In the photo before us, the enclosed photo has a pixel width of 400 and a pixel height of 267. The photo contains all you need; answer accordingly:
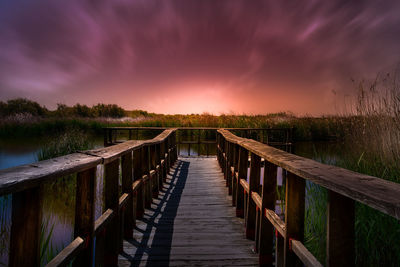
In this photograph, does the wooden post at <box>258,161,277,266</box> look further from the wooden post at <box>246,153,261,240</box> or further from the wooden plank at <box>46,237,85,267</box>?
the wooden plank at <box>46,237,85,267</box>

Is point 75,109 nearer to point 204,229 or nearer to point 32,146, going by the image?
point 32,146

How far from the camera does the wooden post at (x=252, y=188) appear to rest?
2407mm

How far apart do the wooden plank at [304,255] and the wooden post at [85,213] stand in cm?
121

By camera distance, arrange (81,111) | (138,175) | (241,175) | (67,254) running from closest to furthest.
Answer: (67,254) < (138,175) < (241,175) < (81,111)

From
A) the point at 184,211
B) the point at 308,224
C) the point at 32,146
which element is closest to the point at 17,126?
the point at 32,146

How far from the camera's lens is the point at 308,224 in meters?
3.03

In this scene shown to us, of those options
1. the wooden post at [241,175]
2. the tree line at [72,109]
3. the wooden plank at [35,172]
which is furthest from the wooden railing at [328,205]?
the tree line at [72,109]

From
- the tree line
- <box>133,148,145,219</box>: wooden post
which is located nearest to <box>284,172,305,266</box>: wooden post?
<box>133,148,145,219</box>: wooden post

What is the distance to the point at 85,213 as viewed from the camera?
1.47m

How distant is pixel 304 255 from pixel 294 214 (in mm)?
260

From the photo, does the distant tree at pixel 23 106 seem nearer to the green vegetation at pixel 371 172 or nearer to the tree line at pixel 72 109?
the tree line at pixel 72 109

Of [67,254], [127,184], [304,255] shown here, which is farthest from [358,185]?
[127,184]

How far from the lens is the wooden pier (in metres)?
0.95

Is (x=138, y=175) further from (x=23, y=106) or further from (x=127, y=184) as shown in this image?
(x=23, y=106)
